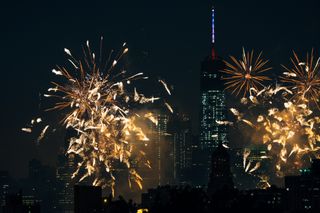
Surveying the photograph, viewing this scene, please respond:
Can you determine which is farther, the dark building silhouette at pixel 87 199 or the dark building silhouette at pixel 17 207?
the dark building silhouette at pixel 17 207

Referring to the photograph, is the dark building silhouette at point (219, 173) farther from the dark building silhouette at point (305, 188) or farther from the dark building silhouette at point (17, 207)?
the dark building silhouette at point (17, 207)

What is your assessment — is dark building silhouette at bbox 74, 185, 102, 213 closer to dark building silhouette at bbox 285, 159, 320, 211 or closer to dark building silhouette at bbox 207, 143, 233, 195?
dark building silhouette at bbox 285, 159, 320, 211

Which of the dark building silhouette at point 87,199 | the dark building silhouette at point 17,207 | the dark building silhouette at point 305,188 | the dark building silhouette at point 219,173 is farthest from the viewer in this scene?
the dark building silhouette at point 219,173

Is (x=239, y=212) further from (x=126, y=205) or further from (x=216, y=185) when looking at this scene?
(x=216, y=185)

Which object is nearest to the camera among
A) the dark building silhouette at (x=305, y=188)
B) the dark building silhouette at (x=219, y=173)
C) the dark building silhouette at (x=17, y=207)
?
the dark building silhouette at (x=17, y=207)

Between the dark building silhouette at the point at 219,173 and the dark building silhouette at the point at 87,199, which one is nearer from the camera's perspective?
the dark building silhouette at the point at 87,199

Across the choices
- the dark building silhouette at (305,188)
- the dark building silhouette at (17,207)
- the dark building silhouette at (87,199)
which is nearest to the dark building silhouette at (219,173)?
the dark building silhouette at (305,188)

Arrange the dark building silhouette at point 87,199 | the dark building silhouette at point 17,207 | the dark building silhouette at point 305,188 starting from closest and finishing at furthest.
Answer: the dark building silhouette at point 87,199 → the dark building silhouette at point 17,207 → the dark building silhouette at point 305,188

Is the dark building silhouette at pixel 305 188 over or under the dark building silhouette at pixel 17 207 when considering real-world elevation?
over

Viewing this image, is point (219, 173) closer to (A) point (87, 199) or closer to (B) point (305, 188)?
(B) point (305, 188)

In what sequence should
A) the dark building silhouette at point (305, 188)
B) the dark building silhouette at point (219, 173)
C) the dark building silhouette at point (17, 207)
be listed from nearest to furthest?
the dark building silhouette at point (17, 207)
the dark building silhouette at point (305, 188)
the dark building silhouette at point (219, 173)
